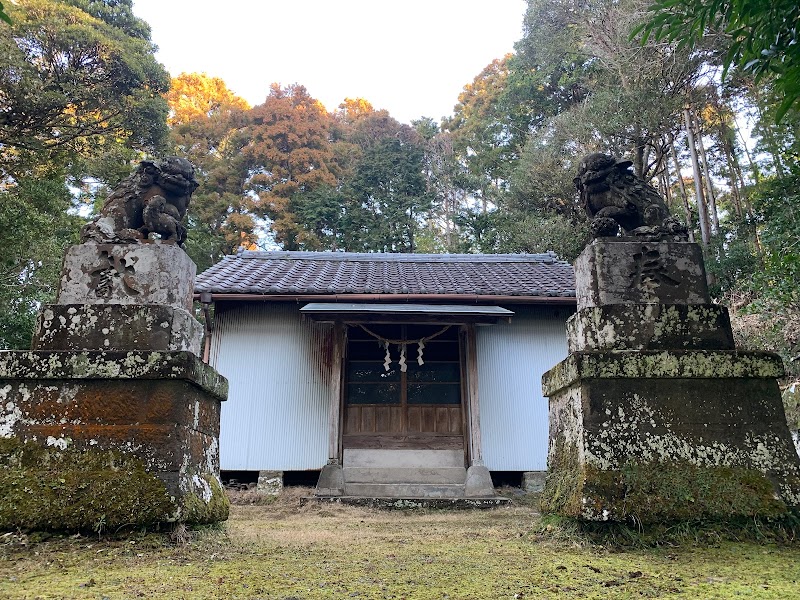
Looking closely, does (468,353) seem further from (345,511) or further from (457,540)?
(457,540)

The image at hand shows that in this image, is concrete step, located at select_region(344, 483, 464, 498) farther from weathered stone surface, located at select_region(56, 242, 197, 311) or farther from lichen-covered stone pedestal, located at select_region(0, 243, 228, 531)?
weathered stone surface, located at select_region(56, 242, 197, 311)

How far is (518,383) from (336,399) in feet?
10.3

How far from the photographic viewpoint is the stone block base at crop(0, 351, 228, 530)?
2.80 m

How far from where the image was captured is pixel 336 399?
8.44 meters

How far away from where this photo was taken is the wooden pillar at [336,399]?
8.19 metres

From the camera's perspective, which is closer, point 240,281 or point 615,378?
point 615,378

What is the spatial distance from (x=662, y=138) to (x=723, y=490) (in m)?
17.0

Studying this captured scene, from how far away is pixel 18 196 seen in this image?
9.29m

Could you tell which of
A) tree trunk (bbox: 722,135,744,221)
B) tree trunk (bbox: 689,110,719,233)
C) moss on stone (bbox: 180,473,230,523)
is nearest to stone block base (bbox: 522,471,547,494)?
moss on stone (bbox: 180,473,230,523)

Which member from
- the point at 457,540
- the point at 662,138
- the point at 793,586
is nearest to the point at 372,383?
the point at 457,540

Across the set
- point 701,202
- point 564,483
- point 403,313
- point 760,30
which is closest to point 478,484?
point 403,313

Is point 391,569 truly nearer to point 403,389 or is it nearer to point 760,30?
point 760,30

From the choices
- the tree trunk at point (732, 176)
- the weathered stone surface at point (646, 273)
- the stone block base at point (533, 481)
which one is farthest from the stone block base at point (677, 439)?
the tree trunk at point (732, 176)

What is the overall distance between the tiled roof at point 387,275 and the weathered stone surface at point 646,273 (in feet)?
18.3
